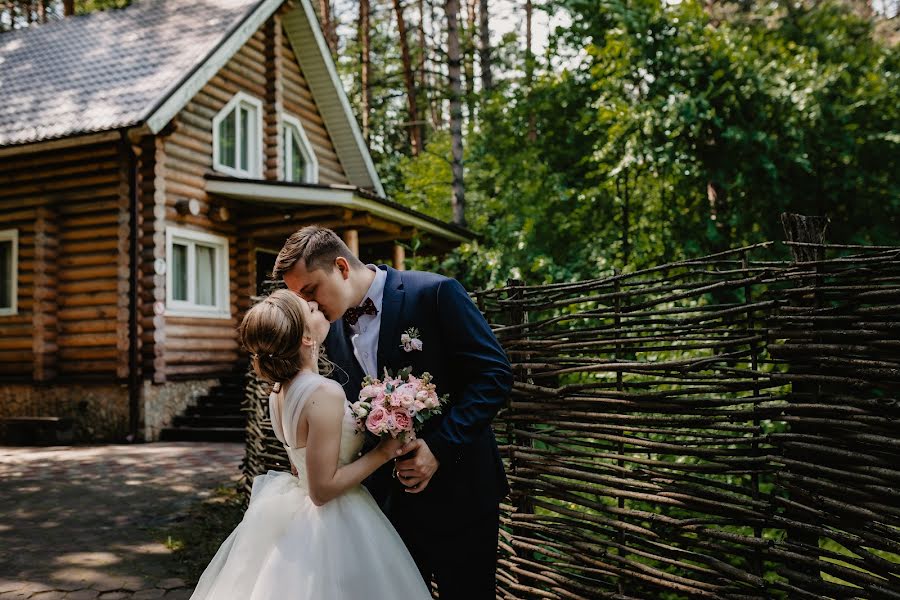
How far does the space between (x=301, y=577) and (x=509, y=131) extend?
1350 cm

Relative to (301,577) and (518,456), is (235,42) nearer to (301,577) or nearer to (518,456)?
(518,456)

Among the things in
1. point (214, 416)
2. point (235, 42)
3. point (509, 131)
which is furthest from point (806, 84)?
point (214, 416)

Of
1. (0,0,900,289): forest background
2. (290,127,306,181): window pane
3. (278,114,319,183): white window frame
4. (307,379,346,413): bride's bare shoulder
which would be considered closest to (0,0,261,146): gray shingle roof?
(278,114,319,183): white window frame

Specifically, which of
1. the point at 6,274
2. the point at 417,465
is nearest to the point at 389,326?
the point at 417,465

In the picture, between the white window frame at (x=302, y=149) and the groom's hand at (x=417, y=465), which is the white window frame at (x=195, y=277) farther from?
the groom's hand at (x=417, y=465)

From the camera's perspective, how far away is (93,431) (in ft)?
36.5

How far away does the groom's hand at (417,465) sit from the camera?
232 centimetres

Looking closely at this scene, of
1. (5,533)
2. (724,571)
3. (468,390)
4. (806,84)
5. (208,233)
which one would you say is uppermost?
(806,84)

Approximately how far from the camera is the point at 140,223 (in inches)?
451

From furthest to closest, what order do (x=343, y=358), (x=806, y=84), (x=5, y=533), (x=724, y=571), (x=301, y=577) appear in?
(x=806, y=84) → (x=5, y=533) → (x=724, y=571) → (x=343, y=358) → (x=301, y=577)

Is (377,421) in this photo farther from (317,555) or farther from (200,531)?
(200,531)

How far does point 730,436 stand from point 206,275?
38.0 feet

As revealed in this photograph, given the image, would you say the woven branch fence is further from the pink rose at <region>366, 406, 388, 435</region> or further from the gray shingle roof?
the gray shingle roof

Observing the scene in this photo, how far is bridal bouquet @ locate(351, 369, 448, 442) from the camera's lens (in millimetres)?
2244
